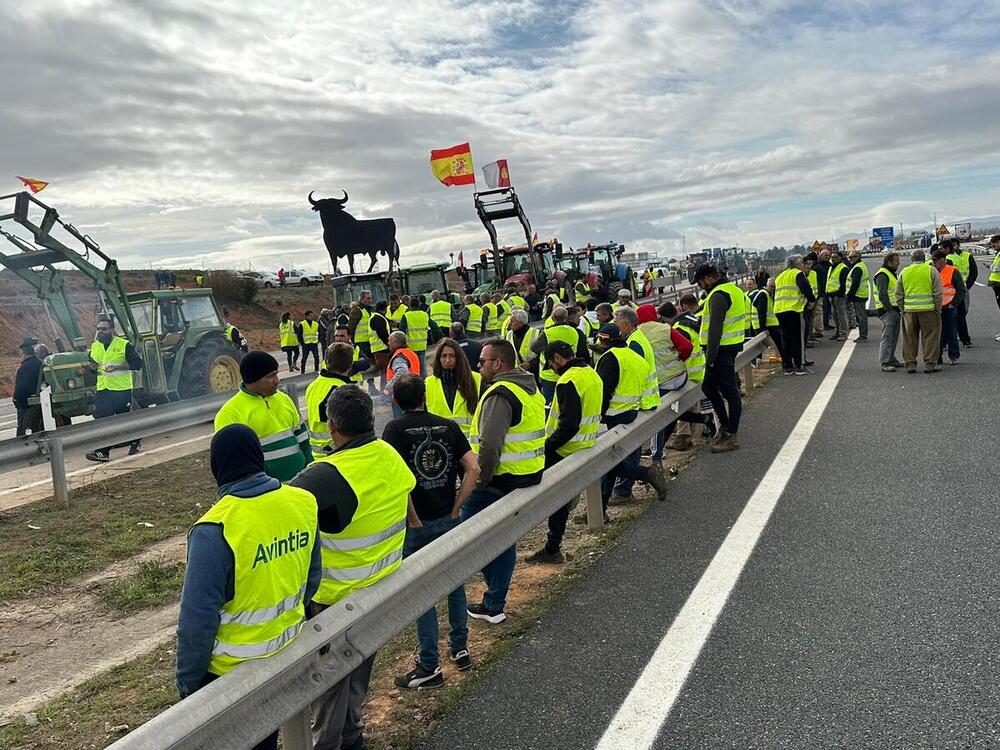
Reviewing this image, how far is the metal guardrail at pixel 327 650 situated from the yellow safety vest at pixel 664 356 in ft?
10.5

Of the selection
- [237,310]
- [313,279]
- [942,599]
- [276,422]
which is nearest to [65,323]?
[276,422]

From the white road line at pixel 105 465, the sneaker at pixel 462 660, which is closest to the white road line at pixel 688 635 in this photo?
the sneaker at pixel 462 660

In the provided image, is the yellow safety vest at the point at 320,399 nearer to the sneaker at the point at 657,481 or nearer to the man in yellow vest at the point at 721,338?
the sneaker at the point at 657,481

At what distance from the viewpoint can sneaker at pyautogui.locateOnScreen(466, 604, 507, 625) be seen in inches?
181

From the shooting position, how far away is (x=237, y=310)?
45312 mm

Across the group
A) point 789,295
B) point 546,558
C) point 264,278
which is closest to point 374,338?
point 789,295

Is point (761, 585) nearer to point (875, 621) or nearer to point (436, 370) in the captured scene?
point (875, 621)

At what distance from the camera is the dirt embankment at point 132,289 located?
29.7m

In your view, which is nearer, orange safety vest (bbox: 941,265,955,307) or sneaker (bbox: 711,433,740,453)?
sneaker (bbox: 711,433,740,453)

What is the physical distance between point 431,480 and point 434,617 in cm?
71

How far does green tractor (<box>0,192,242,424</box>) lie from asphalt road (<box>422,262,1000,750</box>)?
9155mm

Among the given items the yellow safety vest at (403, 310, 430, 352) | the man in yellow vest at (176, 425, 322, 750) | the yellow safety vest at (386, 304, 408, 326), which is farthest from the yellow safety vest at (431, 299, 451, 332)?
the man in yellow vest at (176, 425, 322, 750)

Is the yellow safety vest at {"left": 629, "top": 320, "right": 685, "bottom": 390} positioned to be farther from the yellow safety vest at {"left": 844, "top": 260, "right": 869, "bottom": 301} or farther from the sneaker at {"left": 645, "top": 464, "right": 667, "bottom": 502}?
the yellow safety vest at {"left": 844, "top": 260, "right": 869, "bottom": 301}

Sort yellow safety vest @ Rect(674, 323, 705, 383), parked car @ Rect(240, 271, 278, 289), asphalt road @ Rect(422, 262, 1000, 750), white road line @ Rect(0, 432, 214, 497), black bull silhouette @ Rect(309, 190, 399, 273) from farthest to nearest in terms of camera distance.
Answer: parked car @ Rect(240, 271, 278, 289)
black bull silhouette @ Rect(309, 190, 399, 273)
white road line @ Rect(0, 432, 214, 497)
yellow safety vest @ Rect(674, 323, 705, 383)
asphalt road @ Rect(422, 262, 1000, 750)
